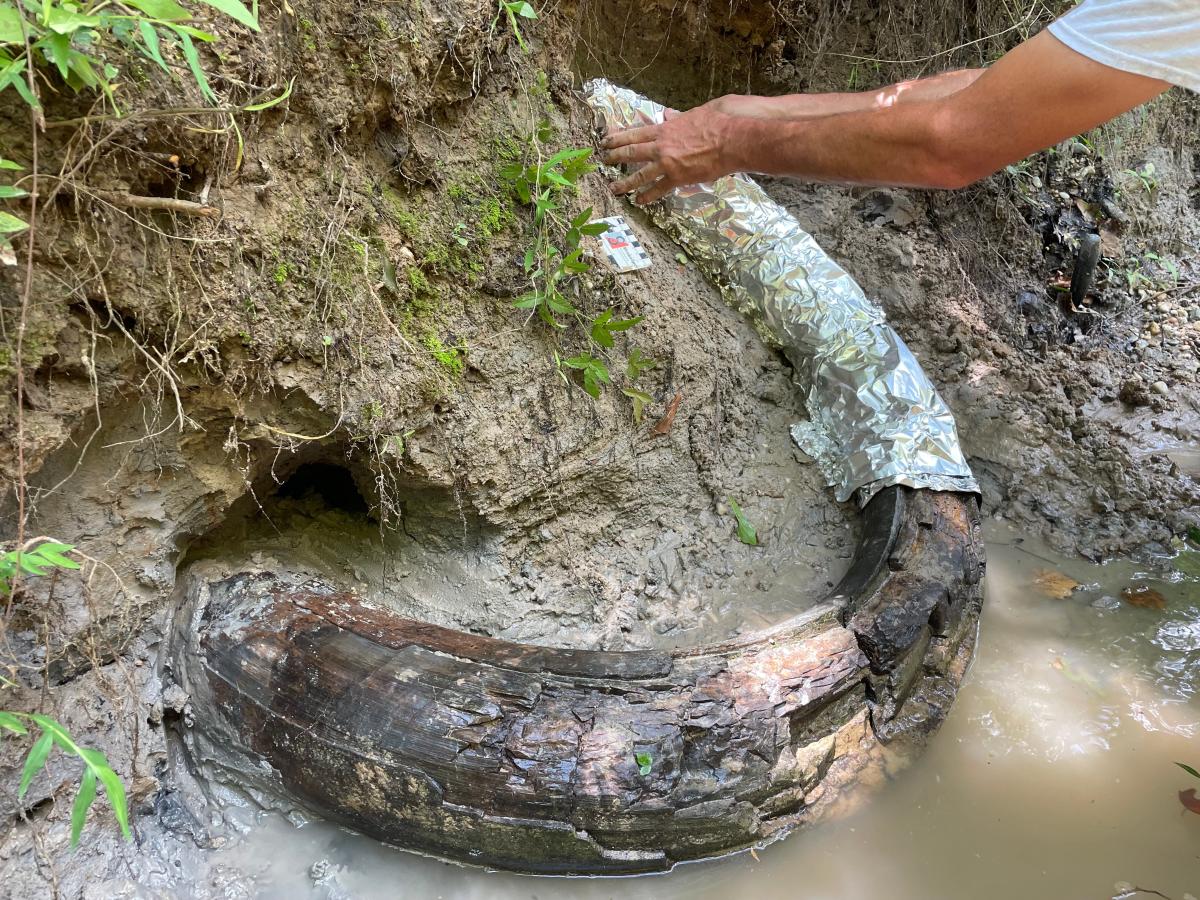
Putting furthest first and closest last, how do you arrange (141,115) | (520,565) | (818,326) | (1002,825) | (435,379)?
(818,326), (520,565), (435,379), (1002,825), (141,115)

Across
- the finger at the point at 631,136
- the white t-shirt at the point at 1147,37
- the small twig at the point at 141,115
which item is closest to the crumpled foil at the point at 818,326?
the finger at the point at 631,136

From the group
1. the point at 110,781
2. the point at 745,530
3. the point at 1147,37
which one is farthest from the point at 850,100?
the point at 110,781

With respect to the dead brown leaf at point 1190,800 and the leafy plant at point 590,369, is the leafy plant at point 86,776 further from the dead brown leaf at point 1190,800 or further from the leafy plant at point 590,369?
the dead brown leaf at point 1190,800

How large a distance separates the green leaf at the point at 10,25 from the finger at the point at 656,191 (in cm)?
190

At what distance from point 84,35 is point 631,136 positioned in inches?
67.6

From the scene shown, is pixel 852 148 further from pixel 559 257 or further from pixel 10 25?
pixel 10 25

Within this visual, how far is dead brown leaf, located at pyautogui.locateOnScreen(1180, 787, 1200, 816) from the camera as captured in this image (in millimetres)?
2054

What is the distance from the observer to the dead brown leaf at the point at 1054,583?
108 inches

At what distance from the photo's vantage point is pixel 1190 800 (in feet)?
6.79

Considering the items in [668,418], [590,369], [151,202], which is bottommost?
[668,418]

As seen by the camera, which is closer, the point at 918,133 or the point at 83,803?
the point at 83,803

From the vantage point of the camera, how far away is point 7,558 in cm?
136

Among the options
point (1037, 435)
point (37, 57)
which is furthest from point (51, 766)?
point (1037, 435)

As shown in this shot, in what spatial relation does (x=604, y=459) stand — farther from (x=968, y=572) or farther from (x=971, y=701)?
(x=971, y=701)
